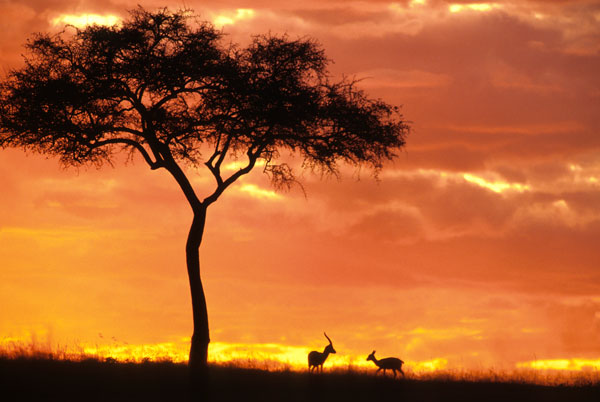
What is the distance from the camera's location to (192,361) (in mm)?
28047

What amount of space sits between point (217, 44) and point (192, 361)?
37.6 ft

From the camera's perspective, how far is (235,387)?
80.6ft

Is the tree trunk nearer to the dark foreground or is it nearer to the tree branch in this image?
the dark foreground

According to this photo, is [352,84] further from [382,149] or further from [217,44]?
[217,44]

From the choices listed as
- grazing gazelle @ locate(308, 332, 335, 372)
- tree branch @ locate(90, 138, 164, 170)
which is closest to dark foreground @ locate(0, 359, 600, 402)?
grazing gazelle @ locate(308, 332, 335, 372)

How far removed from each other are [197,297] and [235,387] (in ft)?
Result: 16.8

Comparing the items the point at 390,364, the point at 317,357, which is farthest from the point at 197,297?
the point at 390,364

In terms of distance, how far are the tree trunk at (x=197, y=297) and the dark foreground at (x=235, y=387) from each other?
70cm

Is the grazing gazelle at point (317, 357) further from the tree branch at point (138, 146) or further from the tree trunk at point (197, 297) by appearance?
the tree branch at point (138, 146)

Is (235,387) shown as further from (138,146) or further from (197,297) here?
(138,146)

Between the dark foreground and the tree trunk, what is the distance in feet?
2.29

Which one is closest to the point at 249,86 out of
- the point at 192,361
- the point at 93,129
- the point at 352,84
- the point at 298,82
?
the point at 298,82

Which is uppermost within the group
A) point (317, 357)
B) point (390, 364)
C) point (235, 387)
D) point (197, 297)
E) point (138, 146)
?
point (138, 146)

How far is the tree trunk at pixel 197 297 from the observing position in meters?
28.2
